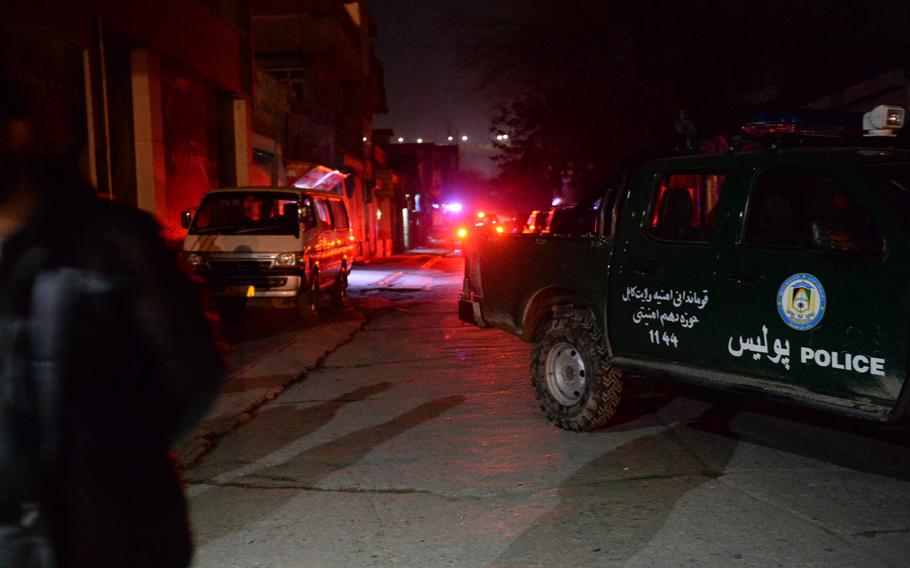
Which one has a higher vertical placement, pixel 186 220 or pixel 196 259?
pixel 186 220

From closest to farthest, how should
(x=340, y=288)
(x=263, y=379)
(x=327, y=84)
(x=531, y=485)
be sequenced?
(x=531, y=485)
(x=263, y=379)
(x=340, y=288)
(x=327, y=84)

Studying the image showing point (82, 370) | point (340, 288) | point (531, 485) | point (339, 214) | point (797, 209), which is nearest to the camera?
point (82, 370)

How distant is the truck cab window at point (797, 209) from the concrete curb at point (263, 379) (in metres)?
3.63

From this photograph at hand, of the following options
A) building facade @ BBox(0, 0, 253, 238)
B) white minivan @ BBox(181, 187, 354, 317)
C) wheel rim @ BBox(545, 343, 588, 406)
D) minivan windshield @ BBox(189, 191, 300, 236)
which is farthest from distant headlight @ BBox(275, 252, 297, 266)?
wheel rim @ BBox(545, 343, 588, 406)

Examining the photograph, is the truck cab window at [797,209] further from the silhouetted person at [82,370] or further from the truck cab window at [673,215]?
the silhouetted person at [82,370]

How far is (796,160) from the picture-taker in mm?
4977

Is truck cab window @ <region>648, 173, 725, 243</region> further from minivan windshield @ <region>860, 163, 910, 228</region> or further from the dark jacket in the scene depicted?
the dark jacket

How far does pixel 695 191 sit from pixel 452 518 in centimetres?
373

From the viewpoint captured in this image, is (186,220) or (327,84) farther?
(327,84)

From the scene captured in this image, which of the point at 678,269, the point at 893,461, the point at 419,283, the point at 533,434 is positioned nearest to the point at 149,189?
the point at 419,283

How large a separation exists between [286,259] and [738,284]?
8.64 meters

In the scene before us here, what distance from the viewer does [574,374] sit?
20.6 ft

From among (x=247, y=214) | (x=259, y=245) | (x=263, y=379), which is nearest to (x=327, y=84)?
(x=247, y=214)

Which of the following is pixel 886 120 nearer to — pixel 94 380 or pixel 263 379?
pixel 94 380
